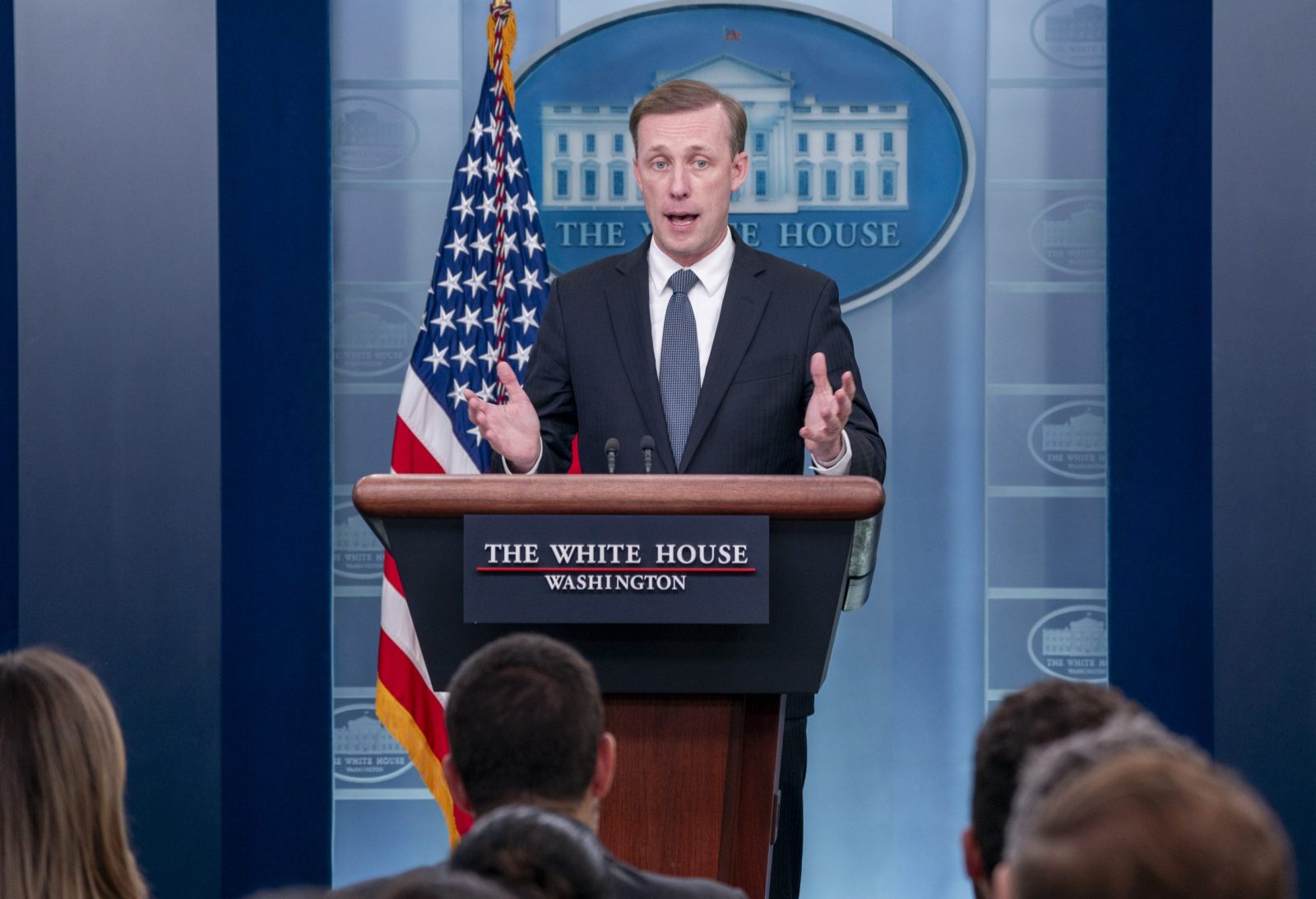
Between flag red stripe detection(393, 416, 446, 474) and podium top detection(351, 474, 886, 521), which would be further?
flag red stripe detection(393, 416, 446, 474)

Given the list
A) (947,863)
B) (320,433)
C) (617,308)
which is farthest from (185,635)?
(947,863)

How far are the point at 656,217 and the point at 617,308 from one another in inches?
8.4

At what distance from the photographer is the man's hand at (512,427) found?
234 centimetres

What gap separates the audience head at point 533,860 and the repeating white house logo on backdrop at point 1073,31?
12.5 feet

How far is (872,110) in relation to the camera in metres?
4.41

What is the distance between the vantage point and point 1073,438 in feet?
14.5

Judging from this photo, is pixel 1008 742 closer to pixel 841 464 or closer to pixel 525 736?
pixel 525 736

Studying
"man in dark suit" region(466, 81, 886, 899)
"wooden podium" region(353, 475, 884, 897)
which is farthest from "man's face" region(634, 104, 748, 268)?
"wooden podium" region(353, 475, 884, 897)

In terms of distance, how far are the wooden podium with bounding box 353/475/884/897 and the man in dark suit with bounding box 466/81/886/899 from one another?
0.41 metres

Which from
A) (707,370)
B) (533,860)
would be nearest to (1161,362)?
(707,370)

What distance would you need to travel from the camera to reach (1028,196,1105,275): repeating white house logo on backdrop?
14.4ft

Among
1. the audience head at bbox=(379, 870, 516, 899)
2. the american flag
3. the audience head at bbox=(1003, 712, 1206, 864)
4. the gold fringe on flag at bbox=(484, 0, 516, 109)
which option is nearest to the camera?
the audience head at bbox=(379, 870, 516, 899)

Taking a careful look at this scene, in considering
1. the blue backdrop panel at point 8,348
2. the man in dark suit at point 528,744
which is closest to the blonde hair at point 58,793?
the man in dark suit at point 528,744

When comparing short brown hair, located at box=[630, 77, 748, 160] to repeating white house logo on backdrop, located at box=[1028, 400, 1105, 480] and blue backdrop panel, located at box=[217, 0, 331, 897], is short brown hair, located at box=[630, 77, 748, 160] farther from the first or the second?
repeating white house logo on backdrop, located at box=[1028, 400, 1105, 480]
